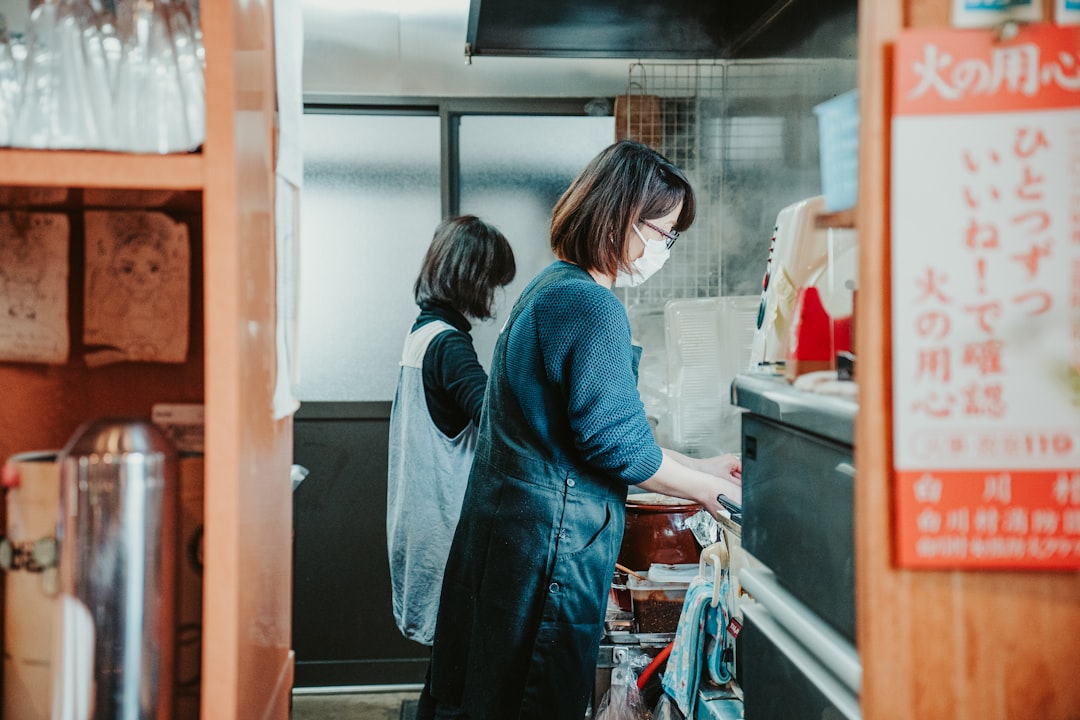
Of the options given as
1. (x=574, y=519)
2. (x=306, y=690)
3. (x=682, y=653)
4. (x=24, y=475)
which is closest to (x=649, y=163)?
(x=574, y=519)

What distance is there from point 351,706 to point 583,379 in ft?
7.22

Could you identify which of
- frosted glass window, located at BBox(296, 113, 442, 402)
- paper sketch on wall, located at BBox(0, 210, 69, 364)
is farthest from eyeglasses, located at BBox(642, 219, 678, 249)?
frosted glass window, located at BBox(296, 113, 442, 402)

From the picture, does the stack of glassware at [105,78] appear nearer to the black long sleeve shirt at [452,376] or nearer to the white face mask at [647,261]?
the white face mask at [647,261]

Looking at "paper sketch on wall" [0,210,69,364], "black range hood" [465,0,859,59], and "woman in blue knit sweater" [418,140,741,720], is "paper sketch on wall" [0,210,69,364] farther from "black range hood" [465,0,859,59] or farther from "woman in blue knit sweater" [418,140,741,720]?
"black range hood" [465,0,859,59]

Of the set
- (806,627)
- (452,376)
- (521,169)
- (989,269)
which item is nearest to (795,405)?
(806,627)

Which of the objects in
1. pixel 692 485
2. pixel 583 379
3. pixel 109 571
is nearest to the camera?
pixel 109 571

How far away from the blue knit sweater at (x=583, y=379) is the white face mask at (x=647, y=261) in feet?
0.73

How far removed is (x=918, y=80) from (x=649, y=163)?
1.20 meters

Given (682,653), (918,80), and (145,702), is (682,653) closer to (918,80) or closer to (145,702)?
(145,702)

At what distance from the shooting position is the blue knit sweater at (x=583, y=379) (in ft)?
5.49

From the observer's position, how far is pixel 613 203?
1.85 meters

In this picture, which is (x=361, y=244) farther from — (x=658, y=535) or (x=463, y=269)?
(x=658, y=535)

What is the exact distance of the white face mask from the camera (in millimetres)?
1938

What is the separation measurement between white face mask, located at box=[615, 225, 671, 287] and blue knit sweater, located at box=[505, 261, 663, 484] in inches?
8.7
